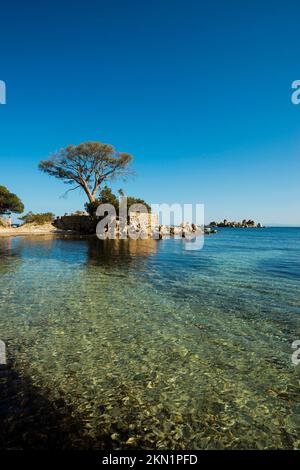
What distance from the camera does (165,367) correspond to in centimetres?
468

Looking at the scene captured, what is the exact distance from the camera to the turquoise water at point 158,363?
326 centimetres

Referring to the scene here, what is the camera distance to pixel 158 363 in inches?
189

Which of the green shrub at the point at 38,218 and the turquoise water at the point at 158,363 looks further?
the green shrub at the point at 38,218

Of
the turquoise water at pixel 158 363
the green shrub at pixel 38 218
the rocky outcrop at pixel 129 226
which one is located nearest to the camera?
the turquoise water at pixel 158 363

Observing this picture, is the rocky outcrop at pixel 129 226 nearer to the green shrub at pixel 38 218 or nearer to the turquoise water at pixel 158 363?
the green shrub at pixel 38 218

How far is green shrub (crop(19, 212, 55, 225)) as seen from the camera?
159ft

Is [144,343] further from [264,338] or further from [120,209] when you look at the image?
[120,209]

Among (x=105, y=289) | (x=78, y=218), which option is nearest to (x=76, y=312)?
(x=105, y=289)

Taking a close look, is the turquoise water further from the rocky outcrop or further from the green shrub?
the green shrub

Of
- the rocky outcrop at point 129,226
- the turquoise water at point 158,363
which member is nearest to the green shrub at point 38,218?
the rocky outcrop at point 129,226

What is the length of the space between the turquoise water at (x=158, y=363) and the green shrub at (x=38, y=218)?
137 feet

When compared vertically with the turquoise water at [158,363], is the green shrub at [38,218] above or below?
above

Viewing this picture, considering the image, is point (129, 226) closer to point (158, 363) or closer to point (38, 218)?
point (38, 218)

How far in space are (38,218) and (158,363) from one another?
49.0 meters
